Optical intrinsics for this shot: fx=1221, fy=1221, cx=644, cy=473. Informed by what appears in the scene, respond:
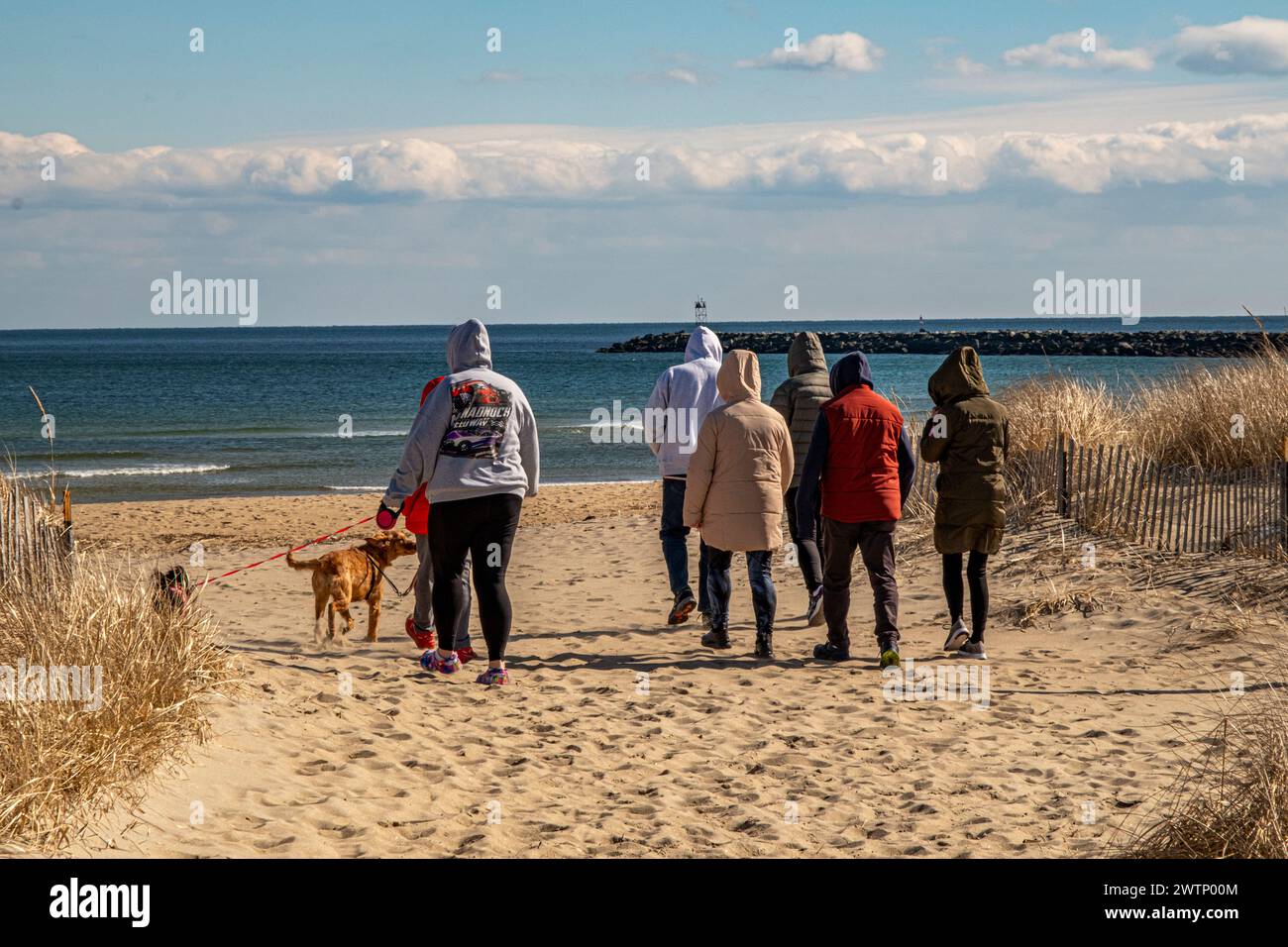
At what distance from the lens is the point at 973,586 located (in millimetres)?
7680

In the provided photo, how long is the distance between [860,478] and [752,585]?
0.99 meters

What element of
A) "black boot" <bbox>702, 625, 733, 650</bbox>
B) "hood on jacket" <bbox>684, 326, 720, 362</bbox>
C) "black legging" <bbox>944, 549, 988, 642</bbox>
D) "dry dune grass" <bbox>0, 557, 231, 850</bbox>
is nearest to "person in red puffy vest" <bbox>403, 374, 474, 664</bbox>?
"dry dune grass" <bbox>0, 557, 231, 850</bbox>

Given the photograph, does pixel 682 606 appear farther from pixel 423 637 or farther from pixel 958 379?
pixel 958 379

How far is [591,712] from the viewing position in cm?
680

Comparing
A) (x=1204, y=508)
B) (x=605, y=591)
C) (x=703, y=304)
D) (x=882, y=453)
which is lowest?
(x=605, y=591)

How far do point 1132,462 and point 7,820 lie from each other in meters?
9.08

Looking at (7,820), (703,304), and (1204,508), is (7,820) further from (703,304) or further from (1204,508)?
(703,304)

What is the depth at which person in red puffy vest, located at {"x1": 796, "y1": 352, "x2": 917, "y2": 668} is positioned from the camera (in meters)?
7.38

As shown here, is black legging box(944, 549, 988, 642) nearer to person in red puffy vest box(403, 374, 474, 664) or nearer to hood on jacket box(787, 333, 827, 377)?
hood on jacket box(787, 333, 827, 377)

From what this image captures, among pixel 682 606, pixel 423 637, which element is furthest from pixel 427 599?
pixel 682 606

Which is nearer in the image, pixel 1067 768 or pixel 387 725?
pixel 1067 768
